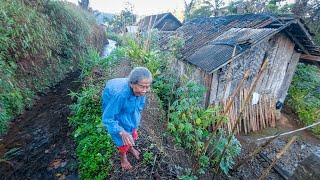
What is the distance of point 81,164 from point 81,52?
9.55 m

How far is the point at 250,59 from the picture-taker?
8.00 m

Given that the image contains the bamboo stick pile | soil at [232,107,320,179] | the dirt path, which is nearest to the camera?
the dirt path

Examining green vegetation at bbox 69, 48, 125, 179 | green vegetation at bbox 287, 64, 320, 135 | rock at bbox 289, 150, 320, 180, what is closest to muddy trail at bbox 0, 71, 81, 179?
green vegetation at bbox 69, 48, 125, 179

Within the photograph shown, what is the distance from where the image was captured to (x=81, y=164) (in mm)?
4395

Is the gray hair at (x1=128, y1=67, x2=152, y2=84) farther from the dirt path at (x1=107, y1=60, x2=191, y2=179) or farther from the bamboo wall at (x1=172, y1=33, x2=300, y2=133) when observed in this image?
Result: the bamboo wall at (x1=172, y1=33, x2=300, y2=133)

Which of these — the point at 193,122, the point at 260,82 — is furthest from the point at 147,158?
the point at 260,82

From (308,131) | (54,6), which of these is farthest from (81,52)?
(308,131)

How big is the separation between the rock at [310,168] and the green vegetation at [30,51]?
6064 mm

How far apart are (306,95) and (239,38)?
6.14 meters

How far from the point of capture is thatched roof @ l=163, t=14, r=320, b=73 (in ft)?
23.5

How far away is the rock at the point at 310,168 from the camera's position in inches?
79.4

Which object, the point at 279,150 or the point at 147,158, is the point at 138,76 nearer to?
the point at 147,158

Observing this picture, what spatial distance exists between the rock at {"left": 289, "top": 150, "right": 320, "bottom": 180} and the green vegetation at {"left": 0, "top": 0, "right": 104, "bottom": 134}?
6064mm

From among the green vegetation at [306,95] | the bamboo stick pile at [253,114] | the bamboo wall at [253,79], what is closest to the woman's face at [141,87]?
the bamboo wall at [253,79]
